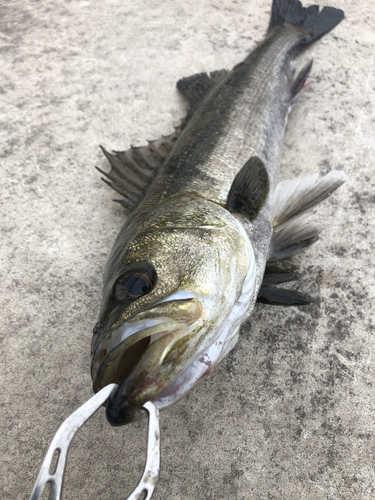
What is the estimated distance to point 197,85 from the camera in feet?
11.6

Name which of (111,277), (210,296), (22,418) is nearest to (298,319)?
(210,296)

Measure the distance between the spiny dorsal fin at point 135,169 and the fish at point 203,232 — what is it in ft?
0.03

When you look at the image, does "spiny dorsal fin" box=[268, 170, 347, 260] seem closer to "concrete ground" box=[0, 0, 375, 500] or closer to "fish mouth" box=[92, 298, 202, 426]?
"concrete ground" box=[0, 0, 375, 500]

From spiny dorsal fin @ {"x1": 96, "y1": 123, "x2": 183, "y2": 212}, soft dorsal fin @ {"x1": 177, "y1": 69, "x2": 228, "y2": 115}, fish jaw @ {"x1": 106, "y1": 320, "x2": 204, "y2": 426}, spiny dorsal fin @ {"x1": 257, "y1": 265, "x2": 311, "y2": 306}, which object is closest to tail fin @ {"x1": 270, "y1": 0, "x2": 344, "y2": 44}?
soft dorsal fin @ {"x1": 177, "y1": 69, "x2": 228, "y2": 115}

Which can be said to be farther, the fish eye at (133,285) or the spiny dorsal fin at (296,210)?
the spiny dorsal fin at (296,210)

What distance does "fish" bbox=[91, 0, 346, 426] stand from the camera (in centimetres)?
138

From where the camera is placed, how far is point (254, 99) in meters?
3.03

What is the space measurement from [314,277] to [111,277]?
1.42 meters

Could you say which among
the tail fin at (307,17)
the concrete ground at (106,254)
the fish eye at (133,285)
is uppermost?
the tail fin at (307,17)

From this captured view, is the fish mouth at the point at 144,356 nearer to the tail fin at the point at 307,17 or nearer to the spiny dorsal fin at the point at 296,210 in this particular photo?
the spiny dorsal fin at the point at 296,210

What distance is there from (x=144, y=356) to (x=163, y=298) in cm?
25

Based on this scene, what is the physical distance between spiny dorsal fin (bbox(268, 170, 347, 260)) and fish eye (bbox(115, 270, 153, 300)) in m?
1.13

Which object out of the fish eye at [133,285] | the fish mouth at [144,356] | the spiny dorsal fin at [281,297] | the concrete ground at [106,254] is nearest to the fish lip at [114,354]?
the fish mouth at [144,356]

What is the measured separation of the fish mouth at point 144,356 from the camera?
129 cm
